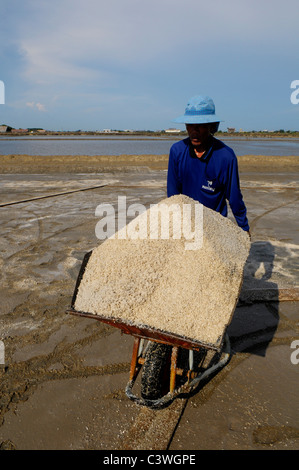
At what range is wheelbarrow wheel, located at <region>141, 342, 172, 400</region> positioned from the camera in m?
1.94

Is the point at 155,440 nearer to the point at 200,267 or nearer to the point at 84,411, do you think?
the point at 84,411

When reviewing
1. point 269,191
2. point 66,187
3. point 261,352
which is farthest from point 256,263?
point 66,187

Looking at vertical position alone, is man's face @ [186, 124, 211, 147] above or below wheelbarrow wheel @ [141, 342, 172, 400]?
above

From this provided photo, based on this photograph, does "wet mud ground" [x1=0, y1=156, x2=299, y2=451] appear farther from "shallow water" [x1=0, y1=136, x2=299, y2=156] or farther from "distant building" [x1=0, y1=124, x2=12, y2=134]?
"distant building" [x1=0, y1=124, x2=12, y2=134]

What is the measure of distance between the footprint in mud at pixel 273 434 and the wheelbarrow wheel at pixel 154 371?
63cm

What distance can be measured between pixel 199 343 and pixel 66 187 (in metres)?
9.49

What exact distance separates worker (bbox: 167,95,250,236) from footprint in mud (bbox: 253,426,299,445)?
144 cm

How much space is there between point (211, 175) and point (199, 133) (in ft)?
1.17

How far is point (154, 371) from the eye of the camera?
6.37 feet
